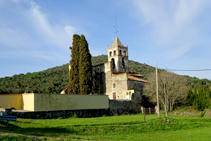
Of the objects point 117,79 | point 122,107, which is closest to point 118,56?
point 117,79

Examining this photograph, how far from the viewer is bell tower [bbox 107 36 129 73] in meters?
43.2

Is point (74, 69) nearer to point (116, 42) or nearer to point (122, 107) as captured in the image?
point (122, 107)

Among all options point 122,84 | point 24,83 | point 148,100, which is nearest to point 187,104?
point 148,100

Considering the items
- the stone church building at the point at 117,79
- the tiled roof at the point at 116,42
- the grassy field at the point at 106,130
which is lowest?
the grassy field at the point at 106,130

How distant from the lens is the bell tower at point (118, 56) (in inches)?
1702

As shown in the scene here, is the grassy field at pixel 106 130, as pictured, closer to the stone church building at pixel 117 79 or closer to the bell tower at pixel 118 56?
the stone church building at pixel 117 79

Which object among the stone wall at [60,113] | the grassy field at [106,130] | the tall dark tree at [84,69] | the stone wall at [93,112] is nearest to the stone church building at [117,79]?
the stone wall at [93,112]

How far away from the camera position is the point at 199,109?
31.3m

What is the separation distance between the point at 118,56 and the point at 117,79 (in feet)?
25.0

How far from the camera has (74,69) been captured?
3597 cm

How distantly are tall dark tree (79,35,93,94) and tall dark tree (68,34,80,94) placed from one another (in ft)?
3.22

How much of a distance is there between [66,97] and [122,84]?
13727 mm

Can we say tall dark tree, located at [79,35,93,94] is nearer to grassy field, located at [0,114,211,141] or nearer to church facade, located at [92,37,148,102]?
church facade, located at [92,37,148,102]

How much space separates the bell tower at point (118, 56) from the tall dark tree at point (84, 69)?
9.15 m
